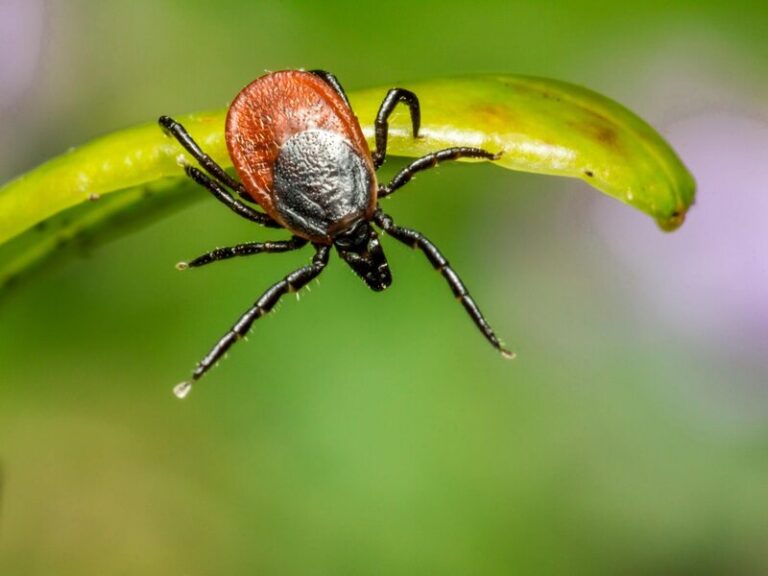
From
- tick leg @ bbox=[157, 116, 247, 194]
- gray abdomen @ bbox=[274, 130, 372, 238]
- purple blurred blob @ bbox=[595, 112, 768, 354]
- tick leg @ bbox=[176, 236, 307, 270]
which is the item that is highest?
purple blurred blob @ bbox=[595, 112, 768, 354]

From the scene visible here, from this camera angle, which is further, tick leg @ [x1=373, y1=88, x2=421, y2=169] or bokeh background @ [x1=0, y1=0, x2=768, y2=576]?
bokeh background @ [x1=0, y1=0, x2=768, y2=576]

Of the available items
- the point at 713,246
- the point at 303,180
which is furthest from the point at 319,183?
the point at 713,246

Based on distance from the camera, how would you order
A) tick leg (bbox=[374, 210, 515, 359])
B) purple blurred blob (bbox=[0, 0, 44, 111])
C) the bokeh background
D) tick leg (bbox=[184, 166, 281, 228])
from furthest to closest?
purple blurred blob (bbox=[0, 0, 44, 111]), the bokeh background, tick leg (bbox=[374, 210, 515, 359]), tick leg (bbox=[184, 166, 281, 228])

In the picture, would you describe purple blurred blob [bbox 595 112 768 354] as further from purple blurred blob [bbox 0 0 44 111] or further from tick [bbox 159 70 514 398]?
purple blurred blob [bbox 0 0 44 111]

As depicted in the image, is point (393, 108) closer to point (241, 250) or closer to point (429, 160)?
point (429, 160)

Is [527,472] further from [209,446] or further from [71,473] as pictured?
[71,473]

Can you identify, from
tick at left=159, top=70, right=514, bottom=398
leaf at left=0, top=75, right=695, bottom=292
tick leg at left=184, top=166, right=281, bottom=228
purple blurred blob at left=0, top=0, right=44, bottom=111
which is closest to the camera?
leaf at left=0, top=75, right=695, bottom=292

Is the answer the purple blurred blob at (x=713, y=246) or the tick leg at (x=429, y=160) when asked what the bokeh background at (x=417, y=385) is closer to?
the purple blurred blob at (x=713, y=246)

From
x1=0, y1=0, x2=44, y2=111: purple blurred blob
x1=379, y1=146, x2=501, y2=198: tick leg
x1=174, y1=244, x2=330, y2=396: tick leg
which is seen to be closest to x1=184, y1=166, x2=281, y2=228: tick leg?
x1=174, y1=244, x2=330, y2=396: tick leg
